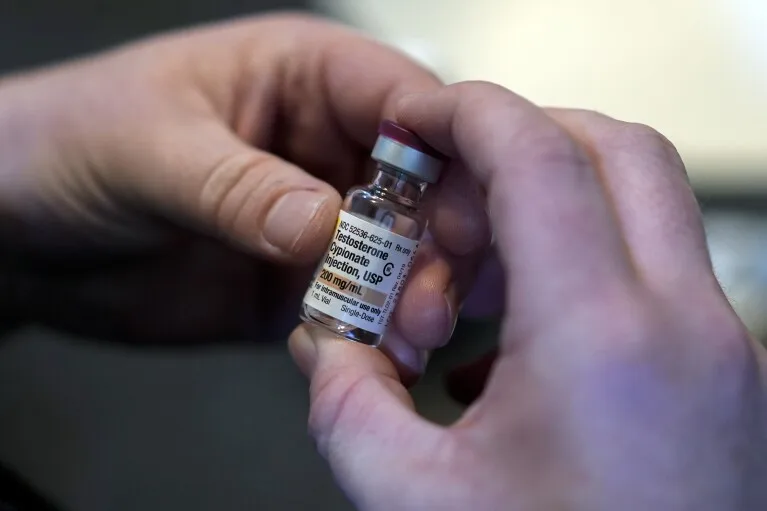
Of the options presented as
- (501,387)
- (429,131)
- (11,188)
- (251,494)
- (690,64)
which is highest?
(690,64)

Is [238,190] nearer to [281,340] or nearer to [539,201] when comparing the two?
[539,201]

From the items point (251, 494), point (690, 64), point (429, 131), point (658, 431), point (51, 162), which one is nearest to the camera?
point (658, 431)

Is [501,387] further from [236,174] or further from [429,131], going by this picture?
[236,174]

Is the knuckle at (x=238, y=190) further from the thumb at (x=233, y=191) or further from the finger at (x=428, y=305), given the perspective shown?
the finger at (x=428, y=305)

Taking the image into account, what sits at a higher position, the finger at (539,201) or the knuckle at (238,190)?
the finger at (539,201)

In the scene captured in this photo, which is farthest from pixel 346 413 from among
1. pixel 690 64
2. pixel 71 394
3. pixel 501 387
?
pixel 690 64

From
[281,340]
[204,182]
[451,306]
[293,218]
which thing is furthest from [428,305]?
[281,340]

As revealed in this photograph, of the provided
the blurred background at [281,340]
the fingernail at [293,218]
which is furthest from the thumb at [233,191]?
the blurred background at [281,340]

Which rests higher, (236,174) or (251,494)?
(236,174)

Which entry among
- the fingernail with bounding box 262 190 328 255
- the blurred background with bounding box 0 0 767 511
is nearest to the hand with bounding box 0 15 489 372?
the fingernail with bounding box 262 190 328 255

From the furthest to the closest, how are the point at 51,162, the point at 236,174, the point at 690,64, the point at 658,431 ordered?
the point at 690,64 → the point at 51,162 → the point at 236,174 → the point at 658,431
